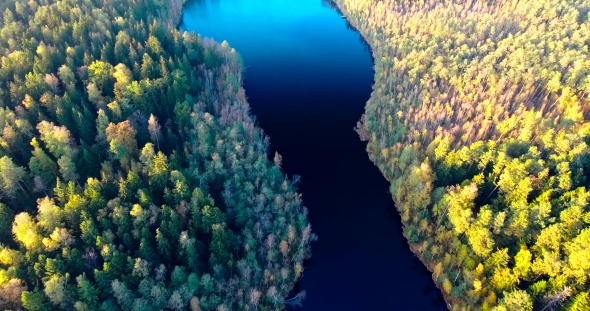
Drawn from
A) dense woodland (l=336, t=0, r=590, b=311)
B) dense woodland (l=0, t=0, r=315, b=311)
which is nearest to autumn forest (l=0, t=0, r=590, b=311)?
dense woodland (l=0, t=0, r=315, b=311)

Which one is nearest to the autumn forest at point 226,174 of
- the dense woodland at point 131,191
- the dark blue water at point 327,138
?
the dense woodland at point 131,191

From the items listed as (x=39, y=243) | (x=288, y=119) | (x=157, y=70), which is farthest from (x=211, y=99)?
(x=39, y=243)

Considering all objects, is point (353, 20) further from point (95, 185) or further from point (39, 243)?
point (39, 243)

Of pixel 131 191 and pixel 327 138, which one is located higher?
pixel 131 191

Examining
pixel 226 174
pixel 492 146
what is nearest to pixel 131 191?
pixel 226 174

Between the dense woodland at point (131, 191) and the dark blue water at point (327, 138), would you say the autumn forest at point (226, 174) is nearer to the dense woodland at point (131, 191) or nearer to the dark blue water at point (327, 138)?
the dense woodland at point (131, 191)

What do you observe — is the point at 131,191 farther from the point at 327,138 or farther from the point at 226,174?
the point at 327,138
